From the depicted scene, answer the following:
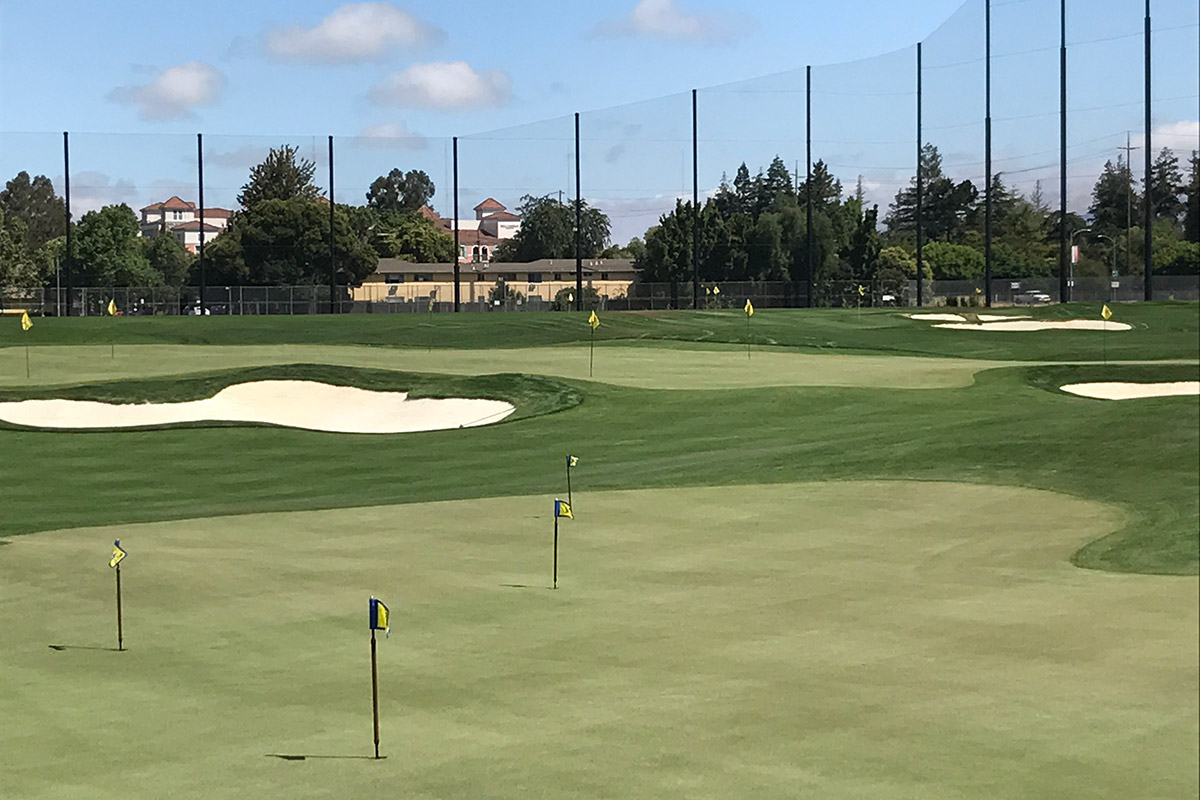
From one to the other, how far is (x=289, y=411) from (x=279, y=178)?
60.7 meters

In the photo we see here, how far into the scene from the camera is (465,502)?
13.5 meters

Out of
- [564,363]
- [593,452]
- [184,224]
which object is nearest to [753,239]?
[564,363]

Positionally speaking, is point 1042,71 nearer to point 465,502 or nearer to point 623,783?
point 623,783

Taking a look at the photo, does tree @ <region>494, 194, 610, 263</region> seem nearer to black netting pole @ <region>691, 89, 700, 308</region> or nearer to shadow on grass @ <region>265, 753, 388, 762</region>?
black netting pole @ <region>691, 89, 700, 308</region>

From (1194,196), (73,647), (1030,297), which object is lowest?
(73,647)

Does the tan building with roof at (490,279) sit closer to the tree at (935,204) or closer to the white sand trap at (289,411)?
the tree at (935,204)

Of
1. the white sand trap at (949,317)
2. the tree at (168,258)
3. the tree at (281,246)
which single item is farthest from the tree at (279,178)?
the white sand trap at (949,317)

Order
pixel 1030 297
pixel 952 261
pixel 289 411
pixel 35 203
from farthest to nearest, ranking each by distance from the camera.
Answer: pixel 35 203
pixel 952 261
pixel 1030 297
pixel 289 411

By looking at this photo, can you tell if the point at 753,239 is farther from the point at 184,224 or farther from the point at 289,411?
the point at 184,224

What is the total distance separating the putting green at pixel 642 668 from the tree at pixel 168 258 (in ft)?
235

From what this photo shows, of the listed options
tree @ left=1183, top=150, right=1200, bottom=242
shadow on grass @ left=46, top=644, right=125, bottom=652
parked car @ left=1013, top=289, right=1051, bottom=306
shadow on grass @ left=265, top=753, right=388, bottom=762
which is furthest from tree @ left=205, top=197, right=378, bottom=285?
tree @ left=1183, top=150, right=1200, bottom=242

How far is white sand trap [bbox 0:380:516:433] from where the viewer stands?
2195cm

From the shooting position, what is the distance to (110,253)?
2704 inches

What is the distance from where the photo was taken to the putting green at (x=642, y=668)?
4.91m
